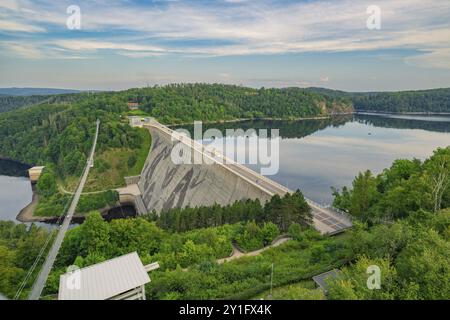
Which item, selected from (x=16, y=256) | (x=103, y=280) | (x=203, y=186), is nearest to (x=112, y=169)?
(x=203, y=186)

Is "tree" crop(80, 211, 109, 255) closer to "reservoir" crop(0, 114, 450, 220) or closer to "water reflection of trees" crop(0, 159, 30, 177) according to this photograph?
"reservoir" crop(0, 114, 450, 220)

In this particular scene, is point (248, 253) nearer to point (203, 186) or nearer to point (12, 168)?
point (203, 186)

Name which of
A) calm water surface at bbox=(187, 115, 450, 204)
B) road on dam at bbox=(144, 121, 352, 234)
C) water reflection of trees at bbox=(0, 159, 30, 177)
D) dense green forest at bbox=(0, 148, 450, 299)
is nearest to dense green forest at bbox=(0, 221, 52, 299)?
dense green forest at bbox=(0, 148, 450, 299)

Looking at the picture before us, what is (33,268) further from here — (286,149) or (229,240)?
(286,149)

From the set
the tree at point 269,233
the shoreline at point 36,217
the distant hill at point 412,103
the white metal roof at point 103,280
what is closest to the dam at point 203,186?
the tree at point 269,233
